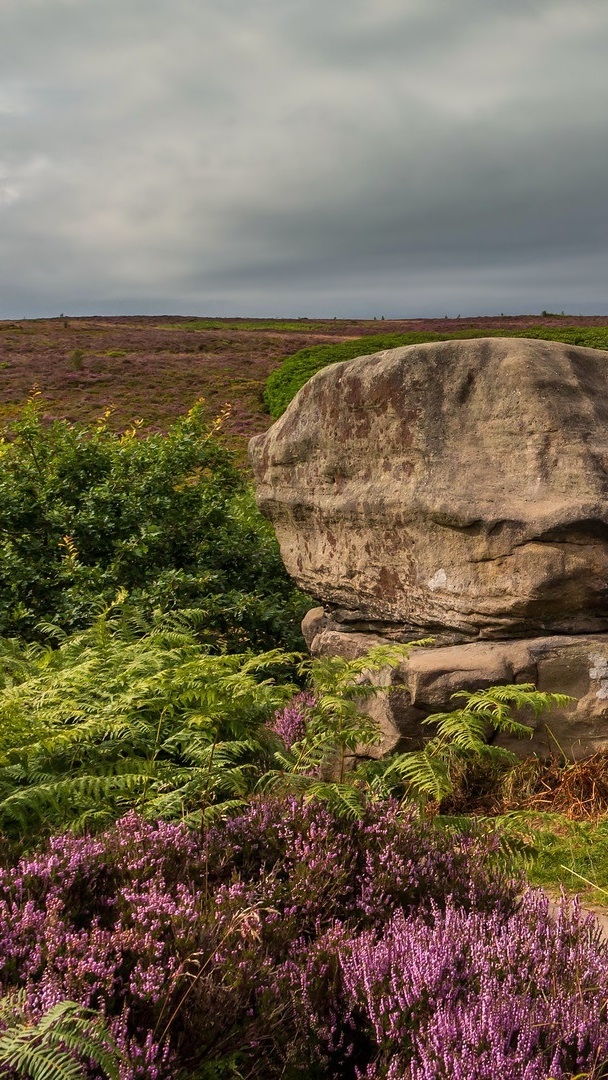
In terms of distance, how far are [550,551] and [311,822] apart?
3.01 metres

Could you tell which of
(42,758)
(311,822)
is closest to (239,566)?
(42,758)

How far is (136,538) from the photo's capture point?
8781 mm

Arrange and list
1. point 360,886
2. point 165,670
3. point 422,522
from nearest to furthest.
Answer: point 360,886
point 165,670
point 422,522

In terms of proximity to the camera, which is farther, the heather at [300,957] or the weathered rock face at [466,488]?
the weathered rock face at [466,488]

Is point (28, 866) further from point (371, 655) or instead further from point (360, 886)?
point (371, 655)

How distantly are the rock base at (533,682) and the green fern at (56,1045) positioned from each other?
3.96 metres

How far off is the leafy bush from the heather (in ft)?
16.1

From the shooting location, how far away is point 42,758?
4566mm

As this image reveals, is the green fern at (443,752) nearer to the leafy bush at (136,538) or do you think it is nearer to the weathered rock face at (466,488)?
the weathered rock face at (466,488)

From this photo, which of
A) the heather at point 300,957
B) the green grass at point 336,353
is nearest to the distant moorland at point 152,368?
the green grass at point 336,353

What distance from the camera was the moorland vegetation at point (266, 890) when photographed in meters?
2.36

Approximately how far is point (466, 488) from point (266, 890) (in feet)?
12.3

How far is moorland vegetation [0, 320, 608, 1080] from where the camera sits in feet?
7.73

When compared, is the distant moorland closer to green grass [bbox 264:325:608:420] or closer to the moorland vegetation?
green grass [bbox 264:325:608:420]
